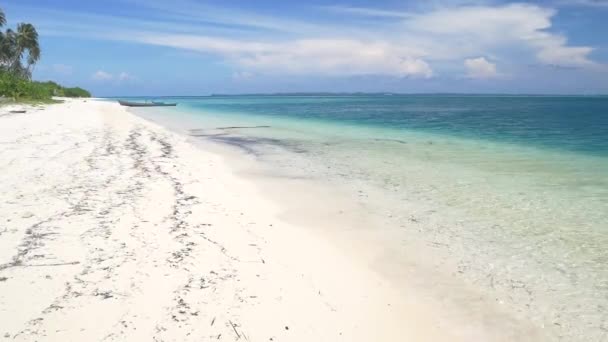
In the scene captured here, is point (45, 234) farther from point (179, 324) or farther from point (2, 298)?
point (179, 324)

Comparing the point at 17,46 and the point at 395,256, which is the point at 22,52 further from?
the point at 395,256

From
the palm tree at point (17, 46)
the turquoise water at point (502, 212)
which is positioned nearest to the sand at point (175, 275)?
the turquoise water at point (502, 212)

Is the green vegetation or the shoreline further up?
the green vegetation

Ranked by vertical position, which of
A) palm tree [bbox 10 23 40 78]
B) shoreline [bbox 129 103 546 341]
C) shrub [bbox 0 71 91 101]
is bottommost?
shoreline [bbox 129 103 546 341]

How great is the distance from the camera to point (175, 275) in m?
4.46

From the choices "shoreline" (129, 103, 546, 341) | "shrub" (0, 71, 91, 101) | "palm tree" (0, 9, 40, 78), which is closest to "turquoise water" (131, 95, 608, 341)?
"shoreline" (129, 103, 546, 341)

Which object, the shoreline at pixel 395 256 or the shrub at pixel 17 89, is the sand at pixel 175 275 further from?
the shrub at pixel 17 89

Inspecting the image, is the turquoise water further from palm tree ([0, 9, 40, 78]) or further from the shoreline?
palm tree ([0, 9, 40, 78])

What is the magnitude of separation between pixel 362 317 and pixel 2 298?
3412 mm

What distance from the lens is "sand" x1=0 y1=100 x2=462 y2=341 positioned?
11.7ft

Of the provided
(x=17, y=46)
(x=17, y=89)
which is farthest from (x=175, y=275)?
(x=17, y=46)

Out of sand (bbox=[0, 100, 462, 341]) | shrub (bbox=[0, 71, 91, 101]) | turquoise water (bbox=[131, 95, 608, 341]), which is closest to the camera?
sand (bbox=[0, 100, 462, 341])

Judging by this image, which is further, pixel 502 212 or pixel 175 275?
pixel 502 212

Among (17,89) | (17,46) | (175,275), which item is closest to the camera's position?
(175,275)
